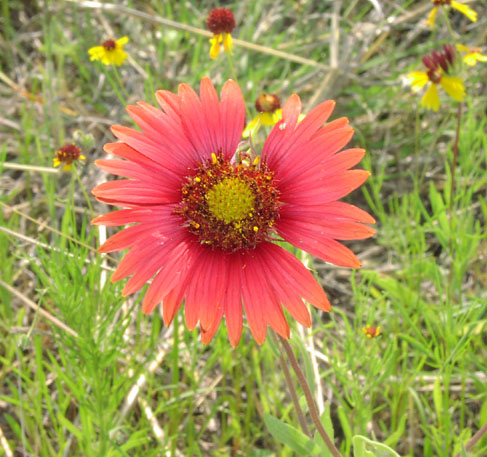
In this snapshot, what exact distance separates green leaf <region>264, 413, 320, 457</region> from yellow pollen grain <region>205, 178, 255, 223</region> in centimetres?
52

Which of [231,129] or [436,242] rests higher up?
[231,129]

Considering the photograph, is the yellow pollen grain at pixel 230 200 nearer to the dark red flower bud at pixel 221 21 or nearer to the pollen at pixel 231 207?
the pollen at pixel 231 207

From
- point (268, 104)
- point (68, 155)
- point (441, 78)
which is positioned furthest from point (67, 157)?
point (441, 78)

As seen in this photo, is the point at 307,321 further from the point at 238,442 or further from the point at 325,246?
the point at 238,442

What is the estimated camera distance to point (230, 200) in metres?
1.59

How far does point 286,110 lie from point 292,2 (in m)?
2.28

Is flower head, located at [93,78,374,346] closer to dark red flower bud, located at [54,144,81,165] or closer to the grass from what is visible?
the grass

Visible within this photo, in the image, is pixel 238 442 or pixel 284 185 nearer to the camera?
pixel 284 185

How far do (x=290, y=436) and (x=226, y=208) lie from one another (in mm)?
629

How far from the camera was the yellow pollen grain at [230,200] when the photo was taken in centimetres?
157

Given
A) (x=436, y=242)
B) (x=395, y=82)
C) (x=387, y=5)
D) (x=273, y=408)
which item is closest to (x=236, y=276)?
(x=273, y=408)

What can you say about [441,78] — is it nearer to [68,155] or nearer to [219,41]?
[219,41]

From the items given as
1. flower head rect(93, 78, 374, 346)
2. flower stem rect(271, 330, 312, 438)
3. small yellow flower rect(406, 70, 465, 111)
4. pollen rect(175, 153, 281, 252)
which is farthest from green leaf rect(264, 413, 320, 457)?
small yellow flower rect(406, 70, 465, 111)

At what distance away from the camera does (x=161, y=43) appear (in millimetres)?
3307
